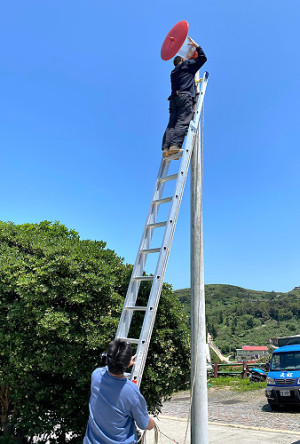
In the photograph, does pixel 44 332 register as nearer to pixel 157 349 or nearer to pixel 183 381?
pixel 157 349

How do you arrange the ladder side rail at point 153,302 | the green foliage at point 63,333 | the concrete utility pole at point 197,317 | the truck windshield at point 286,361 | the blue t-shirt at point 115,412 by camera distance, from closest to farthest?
the blue t-shirt at point 115,412 → the ladder side rail at point 153,302 → the concrete utility pole at point 197,317 → the green foliage at point 63,333 → the truck windshield at point 286,361

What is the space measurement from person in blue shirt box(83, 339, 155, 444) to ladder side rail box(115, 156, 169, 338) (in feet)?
4.55

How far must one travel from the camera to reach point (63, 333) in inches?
193

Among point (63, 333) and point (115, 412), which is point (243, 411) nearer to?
point (63, 333)

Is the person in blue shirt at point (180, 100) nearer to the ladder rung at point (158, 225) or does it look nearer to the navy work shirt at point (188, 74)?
the navy work shirt at point (188, 74)

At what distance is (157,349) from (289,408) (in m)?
9.33

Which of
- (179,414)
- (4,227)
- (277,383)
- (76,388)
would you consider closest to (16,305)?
(76,388)

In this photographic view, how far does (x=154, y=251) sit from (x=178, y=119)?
1.90m

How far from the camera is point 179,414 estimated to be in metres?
11.7

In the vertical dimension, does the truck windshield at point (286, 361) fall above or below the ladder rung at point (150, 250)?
below

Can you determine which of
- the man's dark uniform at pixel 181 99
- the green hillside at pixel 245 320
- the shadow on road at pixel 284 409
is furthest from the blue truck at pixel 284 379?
the green hillside at pixel 245 320

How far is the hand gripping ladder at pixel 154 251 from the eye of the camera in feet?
12.9

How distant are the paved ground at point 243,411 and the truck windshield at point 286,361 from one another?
132 cm

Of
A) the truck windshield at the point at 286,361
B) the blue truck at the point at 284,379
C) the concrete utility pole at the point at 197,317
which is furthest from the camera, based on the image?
the truck windshield at the point at 286,361
